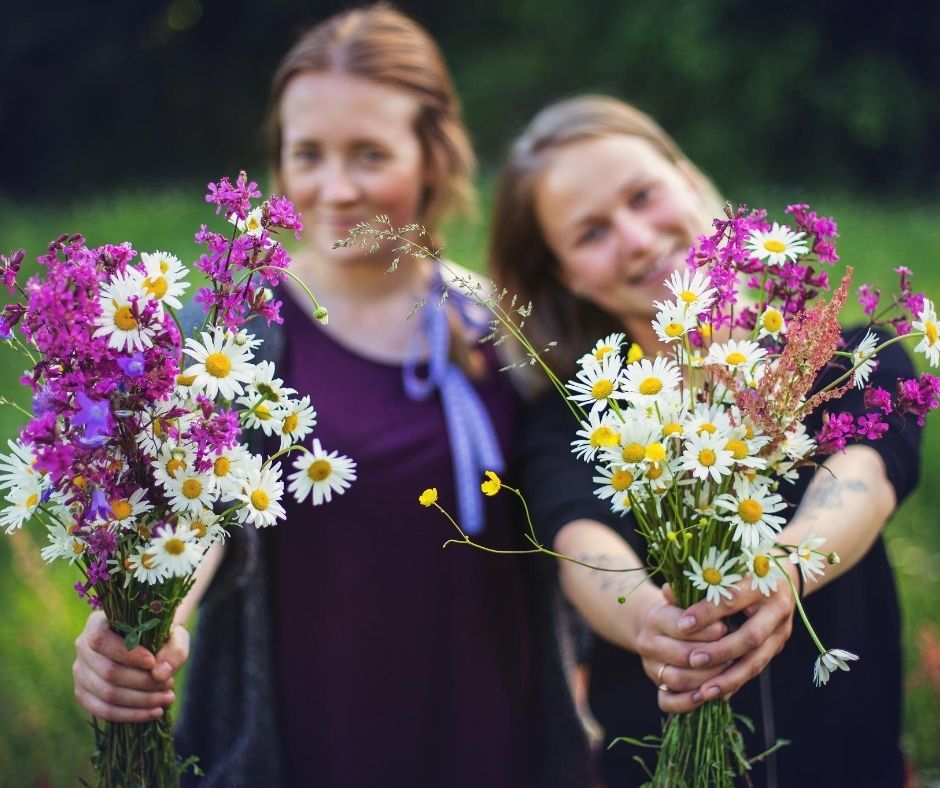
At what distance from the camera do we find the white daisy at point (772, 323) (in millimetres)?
1206

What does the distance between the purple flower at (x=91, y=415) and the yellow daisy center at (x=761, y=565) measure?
A: 0.74 m

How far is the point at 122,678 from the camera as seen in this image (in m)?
1.28

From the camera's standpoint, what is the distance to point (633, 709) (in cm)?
190

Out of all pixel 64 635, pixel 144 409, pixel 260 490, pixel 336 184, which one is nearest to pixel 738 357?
pixel 260 490

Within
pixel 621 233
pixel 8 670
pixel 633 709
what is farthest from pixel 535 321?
pixel 8 670

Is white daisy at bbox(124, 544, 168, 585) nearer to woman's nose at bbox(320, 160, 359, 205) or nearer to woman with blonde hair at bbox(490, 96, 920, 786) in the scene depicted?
woman with blonde hair at bbox(490, 96, 920, 786)

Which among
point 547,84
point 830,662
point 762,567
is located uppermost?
point 547,84

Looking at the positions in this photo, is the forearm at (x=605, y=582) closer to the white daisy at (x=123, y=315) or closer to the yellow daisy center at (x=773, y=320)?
the yellow daisy center at (x=773, y=320)

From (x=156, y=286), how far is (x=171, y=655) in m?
0.51

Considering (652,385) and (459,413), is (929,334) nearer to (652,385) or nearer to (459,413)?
(652,385)

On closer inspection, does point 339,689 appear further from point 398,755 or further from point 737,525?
point 737,525

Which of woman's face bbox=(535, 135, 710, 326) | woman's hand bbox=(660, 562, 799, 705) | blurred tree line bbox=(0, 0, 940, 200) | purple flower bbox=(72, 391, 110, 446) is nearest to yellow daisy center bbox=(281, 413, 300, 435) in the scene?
purple flower bbox=(72, 391, 110, 446)

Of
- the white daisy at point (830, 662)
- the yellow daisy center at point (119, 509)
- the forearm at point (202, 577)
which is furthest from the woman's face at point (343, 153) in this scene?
the white daisy at point (830, 662)

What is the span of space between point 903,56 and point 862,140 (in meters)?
1.15
